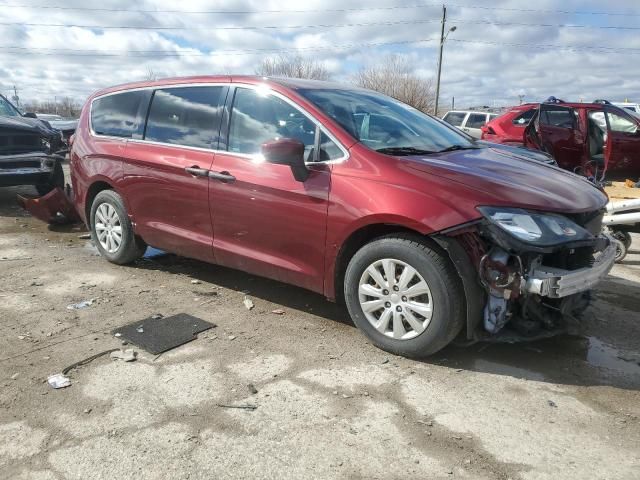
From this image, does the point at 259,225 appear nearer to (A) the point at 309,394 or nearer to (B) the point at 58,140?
(A) the point at 309,394

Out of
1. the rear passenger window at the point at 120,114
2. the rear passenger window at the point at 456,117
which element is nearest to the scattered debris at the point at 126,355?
the rear passenger window at the point at 120,114

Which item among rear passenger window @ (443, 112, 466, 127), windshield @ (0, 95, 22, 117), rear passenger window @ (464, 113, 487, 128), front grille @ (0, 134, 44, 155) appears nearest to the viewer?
front grille @ (0, 134, 44, 155)

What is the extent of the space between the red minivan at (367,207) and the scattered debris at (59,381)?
1.54 metres

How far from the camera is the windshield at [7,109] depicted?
31.5 feet

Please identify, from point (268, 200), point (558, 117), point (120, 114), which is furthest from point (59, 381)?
point (558, 117)

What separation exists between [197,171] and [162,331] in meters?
1.31

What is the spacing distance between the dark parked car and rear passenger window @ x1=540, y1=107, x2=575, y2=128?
8565mm

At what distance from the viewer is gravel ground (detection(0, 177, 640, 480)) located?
8.56ft

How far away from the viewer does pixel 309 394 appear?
3.22 metres

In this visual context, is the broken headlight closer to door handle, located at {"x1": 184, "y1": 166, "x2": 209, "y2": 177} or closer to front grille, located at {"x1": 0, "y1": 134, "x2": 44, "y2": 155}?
door handle, located at {"x1": 184, "y1": 166, "x2": 209, "y2": 177}

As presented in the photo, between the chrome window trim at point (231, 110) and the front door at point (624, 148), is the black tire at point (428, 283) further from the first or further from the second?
the front door at point (624, 148)

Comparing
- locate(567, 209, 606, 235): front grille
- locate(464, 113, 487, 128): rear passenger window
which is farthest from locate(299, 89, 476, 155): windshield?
locate(464, 113, 487, 128): rear passenger window

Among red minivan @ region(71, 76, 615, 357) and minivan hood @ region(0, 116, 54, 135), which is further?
minivan hood @ region(0, 116, 54, 135)

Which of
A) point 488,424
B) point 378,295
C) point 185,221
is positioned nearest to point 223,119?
point 185,221
